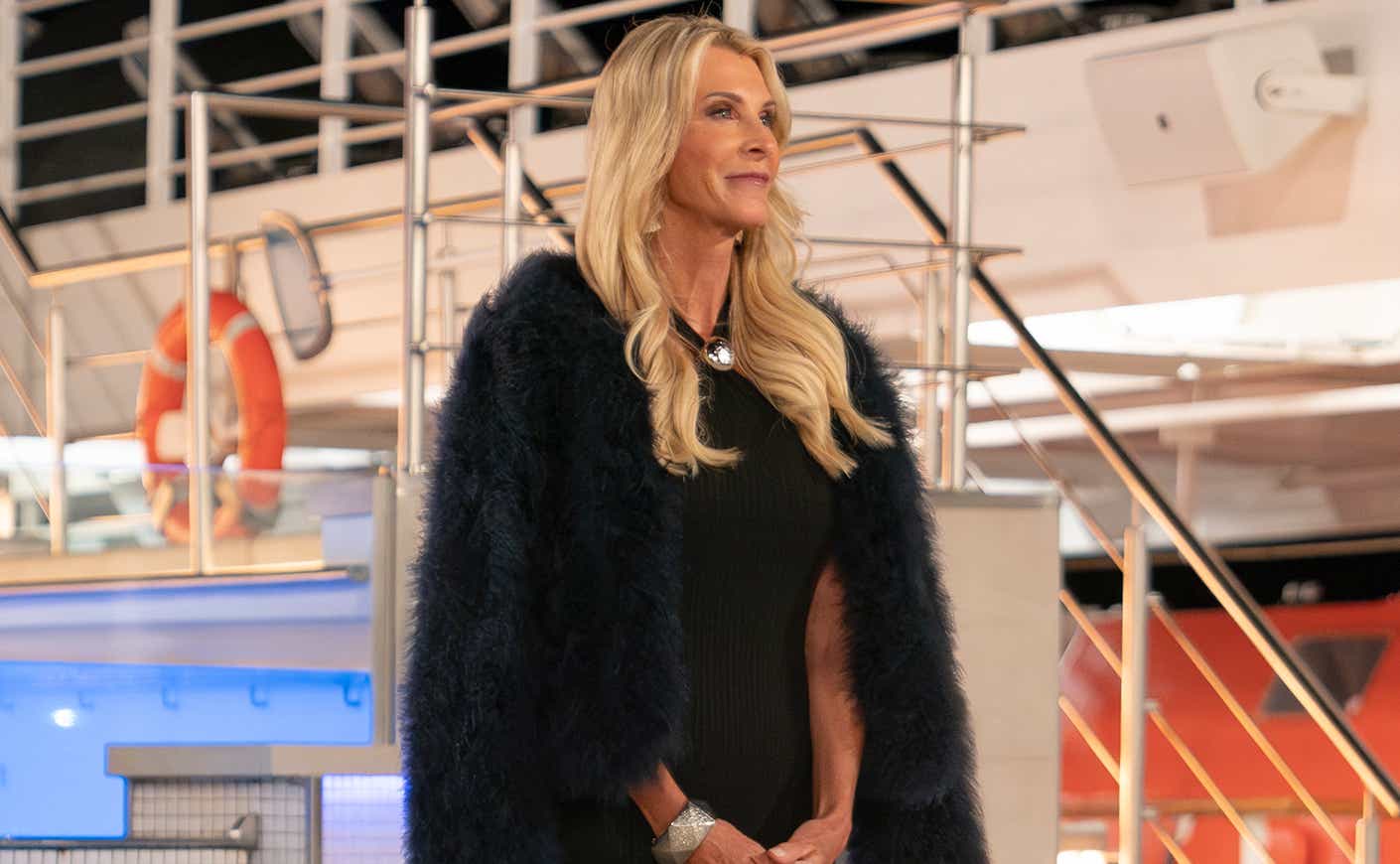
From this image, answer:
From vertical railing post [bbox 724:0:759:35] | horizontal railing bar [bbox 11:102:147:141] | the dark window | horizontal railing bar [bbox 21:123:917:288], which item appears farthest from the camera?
horizontal railing bar [bbox 11:102:147:141]

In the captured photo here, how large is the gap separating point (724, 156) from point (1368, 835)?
182cm

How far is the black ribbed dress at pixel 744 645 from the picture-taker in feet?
3.52

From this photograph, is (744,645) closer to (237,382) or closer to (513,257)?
(513,257)

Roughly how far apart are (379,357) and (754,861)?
180 inches

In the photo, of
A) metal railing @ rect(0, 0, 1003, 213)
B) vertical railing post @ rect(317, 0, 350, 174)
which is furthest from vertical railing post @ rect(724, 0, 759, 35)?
vertical railing post @ rect(317, 0, 350, 174)

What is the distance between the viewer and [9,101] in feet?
21.7

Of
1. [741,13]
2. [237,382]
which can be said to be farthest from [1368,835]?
[741,13]

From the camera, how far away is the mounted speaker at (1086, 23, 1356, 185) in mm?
3570

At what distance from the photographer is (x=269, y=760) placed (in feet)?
5.98

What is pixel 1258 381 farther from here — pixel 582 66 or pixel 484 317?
pixel 484 317

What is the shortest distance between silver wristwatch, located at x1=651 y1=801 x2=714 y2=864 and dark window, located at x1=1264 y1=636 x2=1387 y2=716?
4.43 meters

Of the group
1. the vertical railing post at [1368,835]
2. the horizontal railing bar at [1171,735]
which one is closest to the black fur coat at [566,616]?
the horizontal railing bar at [1171,735]

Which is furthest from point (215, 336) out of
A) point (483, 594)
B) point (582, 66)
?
point (483, 594)

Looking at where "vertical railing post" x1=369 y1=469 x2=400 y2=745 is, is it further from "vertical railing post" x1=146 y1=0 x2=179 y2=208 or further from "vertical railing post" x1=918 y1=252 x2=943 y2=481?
"vertical railing post" x1=146 y1=0 x2=179 y2=208
